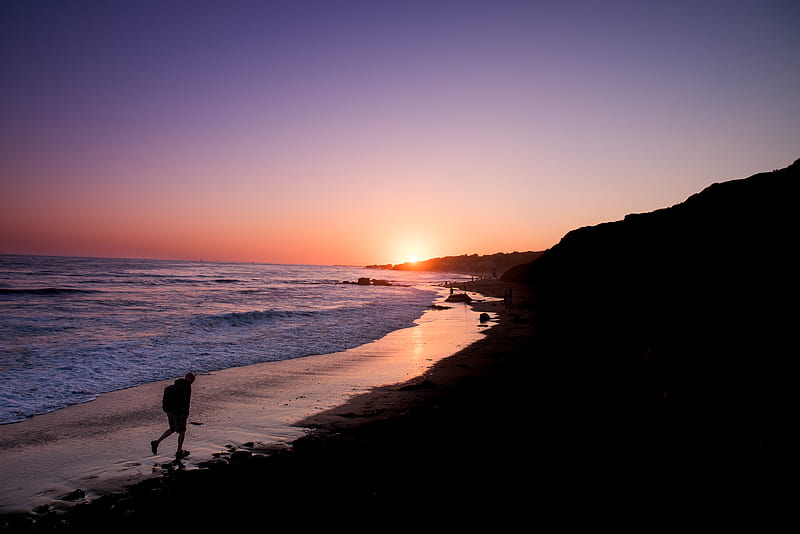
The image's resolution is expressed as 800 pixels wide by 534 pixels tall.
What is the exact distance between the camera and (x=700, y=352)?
14.7 meters

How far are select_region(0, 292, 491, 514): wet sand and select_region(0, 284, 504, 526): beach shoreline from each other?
0.9 inches

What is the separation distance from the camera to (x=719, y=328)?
17.2 meters

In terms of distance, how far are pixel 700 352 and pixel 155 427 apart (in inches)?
736

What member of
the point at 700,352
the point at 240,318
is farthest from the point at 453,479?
the point at 240,318

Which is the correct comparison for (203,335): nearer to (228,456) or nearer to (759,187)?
(228,456)

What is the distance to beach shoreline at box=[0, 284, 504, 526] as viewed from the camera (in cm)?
758

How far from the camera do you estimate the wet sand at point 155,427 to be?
7.75 meters

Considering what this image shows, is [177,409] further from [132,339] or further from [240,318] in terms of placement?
[240,318]

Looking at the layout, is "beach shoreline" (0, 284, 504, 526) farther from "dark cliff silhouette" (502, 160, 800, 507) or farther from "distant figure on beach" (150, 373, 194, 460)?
"dark cliff silhouette" (502, 160, 800, 507)

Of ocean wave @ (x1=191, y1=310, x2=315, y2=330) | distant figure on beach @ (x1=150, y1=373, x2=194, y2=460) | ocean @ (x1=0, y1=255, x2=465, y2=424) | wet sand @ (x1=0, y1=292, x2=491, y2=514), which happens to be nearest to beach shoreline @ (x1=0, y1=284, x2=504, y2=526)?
wet sand @ (x1=0, y1=292, x2=491, y2=514)

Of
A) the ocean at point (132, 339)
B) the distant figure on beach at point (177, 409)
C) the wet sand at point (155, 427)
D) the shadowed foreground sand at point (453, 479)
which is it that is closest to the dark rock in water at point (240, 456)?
the shadowed foreground sand at point (453, 479)

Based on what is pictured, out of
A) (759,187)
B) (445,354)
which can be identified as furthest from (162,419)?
(759,187)

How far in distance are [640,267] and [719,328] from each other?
55.5 feet

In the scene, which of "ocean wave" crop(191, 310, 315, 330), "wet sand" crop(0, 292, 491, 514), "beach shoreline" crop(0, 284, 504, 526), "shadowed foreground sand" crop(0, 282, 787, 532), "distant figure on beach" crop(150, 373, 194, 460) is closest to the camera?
"shadowed foreground sand" crop(0, 282, 787, 532)
